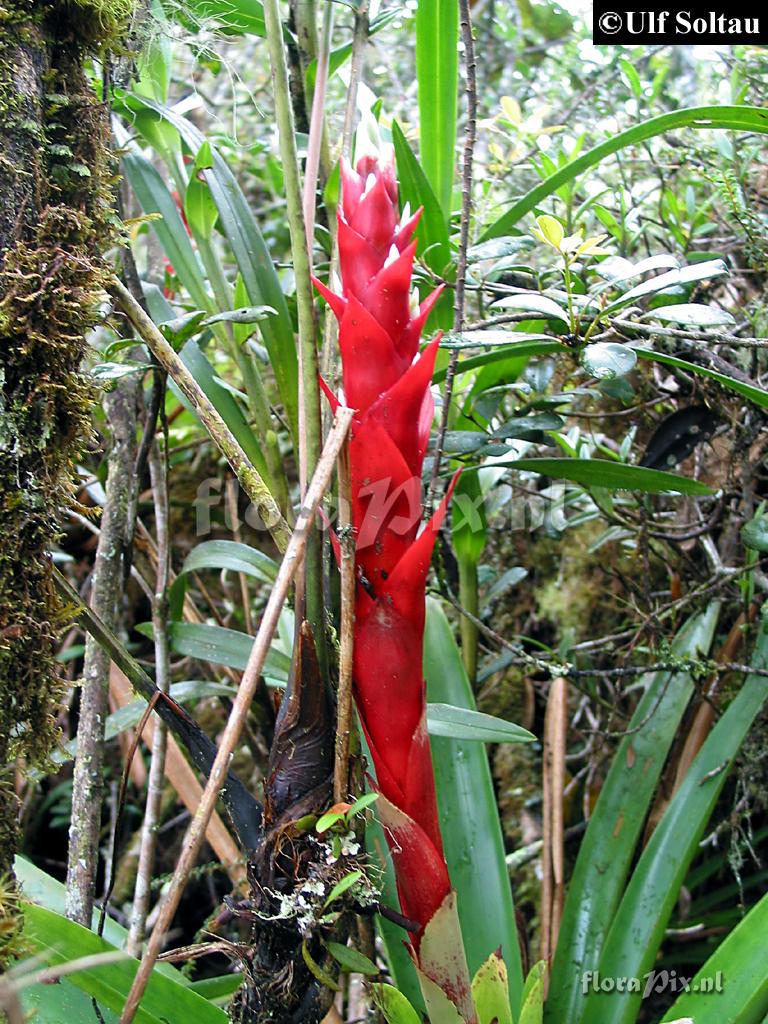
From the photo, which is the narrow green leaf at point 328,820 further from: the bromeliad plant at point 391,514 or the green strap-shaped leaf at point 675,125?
the green strap-shaped leaf at point 675,125

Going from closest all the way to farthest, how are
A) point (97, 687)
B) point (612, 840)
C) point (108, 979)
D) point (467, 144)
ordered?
point (108, 979), point (467, 144), point (97, 687), point (612, 840)

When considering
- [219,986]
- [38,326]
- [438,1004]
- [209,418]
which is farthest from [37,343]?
[219,986]

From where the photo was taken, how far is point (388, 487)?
53 centimetres

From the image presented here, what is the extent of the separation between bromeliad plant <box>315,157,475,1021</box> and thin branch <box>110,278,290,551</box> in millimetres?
73

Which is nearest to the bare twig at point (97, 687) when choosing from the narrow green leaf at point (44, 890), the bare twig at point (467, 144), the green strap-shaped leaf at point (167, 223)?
the narrow green leaf at point (44, 890)

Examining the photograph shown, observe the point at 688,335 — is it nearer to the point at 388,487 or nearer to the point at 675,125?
the point at 675,125

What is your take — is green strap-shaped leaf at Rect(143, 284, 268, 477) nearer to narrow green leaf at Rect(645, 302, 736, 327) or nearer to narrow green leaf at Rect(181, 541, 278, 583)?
narrow green leaf at Rect(181, 541, 278, 583)

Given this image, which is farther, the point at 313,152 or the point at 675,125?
the point at 675,125

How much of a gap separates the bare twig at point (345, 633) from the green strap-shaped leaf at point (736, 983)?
0.43m

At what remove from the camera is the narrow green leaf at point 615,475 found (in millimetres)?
779

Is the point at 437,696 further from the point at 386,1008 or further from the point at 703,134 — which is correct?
the point at 703,134

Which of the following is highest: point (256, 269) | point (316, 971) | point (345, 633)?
point (256, 269)

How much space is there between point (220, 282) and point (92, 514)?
0.37 metres

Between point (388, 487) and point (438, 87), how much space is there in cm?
55
